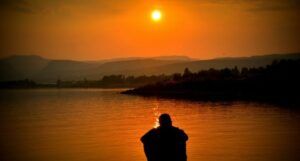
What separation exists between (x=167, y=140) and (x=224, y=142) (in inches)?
655

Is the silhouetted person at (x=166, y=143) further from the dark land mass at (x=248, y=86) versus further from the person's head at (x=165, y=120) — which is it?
the dark land mass at (x=248, y=86)

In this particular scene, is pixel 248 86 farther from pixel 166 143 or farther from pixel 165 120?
pixel 165 120

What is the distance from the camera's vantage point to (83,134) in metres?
33.9

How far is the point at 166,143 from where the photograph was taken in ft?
37.4

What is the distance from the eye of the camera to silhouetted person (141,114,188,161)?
37.2 feet

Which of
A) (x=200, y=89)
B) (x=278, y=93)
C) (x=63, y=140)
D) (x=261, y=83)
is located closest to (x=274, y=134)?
(x=63, y=140)

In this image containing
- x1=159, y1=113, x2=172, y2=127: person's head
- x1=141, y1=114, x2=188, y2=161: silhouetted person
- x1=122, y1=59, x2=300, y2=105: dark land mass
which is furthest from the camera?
x1=122, y1=59, x2=300, y2=105: dark land mass

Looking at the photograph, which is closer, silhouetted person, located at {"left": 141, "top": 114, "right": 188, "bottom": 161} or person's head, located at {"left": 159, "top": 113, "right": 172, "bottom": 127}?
person's head, located at {"left": 159, "top": 113, "right": 172, "bottom": 127}

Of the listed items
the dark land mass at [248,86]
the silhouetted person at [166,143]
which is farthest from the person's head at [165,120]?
the dark land mass at [248,86]

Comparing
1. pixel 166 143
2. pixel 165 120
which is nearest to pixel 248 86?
Result: pixel 166 143

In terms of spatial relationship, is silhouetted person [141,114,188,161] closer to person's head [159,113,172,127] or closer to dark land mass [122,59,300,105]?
person's head [159,113,172,127]

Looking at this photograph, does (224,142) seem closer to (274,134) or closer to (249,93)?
(274,134)

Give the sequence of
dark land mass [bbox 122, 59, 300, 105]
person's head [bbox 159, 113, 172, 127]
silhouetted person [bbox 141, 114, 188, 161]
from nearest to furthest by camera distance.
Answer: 1. person's head [bbox 159, 113, 172, 127]
2. silhouetted person [bbox 141, 114, 188, 161]
3. dark land mass [bbox 122, 59, 300, 105]

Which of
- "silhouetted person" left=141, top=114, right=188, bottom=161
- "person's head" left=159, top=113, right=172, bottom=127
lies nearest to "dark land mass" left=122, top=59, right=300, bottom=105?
"silhouetted person" left=141, top=114, right=188, bottom=161
